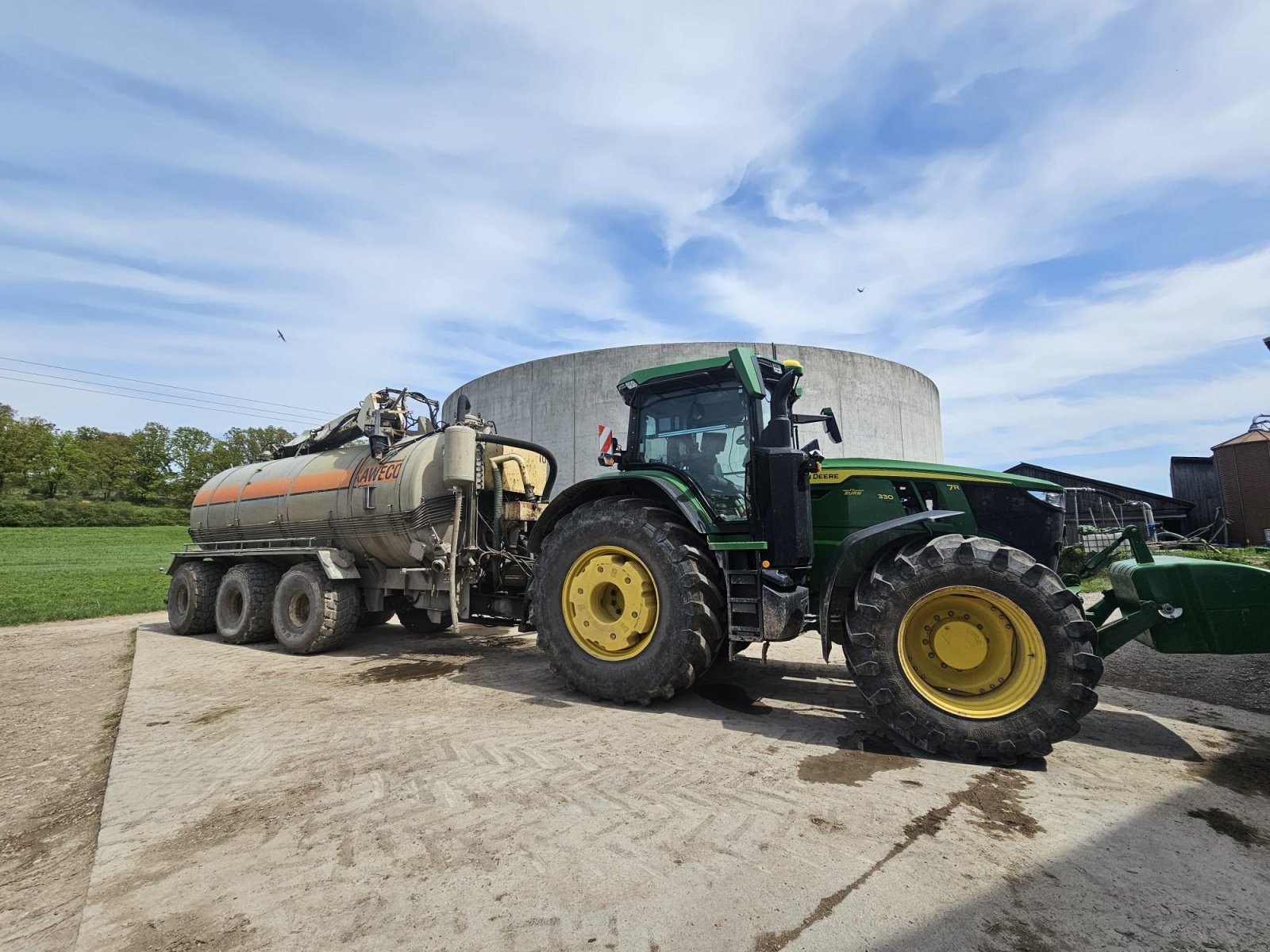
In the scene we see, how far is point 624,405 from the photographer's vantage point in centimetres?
1814

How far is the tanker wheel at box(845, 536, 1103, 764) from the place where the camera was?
3197 millimetres

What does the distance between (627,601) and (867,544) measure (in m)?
1.72

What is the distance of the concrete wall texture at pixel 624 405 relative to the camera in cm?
1877

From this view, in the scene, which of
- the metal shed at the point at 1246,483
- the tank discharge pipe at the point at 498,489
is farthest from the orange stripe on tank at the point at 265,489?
the metal shed at the point at 1246,483

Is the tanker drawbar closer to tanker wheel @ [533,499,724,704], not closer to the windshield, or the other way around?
tanker wheel @ [533,499,724,704]

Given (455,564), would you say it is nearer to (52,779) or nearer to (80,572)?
(52,779)

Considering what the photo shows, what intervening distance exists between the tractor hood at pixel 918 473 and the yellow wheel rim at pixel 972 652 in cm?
109

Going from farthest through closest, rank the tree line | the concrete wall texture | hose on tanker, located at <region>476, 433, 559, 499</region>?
1. the tree line
2. the concrete wall texture
3. hose on tanker, located at <region>476, 433, 559, 499</region>

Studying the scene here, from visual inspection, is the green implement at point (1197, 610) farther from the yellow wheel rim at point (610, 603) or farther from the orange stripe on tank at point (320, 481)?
the orange stripe on tank at point (320, 481)

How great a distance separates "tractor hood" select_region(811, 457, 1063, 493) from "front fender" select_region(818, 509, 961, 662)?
0.54m

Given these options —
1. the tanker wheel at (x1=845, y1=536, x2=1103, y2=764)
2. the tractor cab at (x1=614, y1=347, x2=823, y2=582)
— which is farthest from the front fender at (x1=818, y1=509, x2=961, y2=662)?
the tractor cab at (x1=614, y1=347, x2=823, y2=582)

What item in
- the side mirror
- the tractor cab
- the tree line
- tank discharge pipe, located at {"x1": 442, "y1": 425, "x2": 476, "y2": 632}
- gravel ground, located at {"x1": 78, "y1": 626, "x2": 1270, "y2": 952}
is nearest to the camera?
gravel ground, located at {"x1": 78, "y1": 626, "x2": 1270, "y2": 952}

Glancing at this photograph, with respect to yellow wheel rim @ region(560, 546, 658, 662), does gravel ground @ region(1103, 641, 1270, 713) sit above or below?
below

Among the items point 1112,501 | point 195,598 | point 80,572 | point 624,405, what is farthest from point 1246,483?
point 80,572
